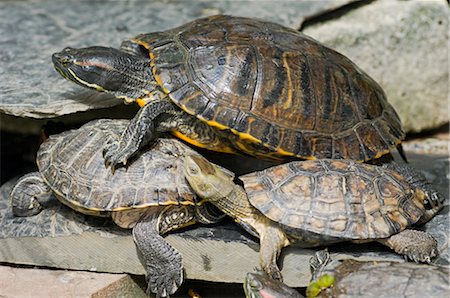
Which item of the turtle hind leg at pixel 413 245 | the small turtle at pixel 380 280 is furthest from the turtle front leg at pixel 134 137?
the turtle hind leg at pixel 413 245

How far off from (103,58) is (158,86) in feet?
1.17

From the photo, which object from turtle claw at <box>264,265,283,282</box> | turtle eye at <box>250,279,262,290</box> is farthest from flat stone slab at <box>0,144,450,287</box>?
turtle eye at <box>250,279,262,290</box>

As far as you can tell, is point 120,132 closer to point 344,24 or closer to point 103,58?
point 103,58

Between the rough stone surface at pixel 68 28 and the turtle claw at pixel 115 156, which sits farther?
the rough stone surface at pixel 68 28

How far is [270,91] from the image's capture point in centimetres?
389

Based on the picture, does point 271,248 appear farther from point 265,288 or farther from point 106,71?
point 106,71

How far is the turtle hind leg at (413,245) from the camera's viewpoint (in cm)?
351

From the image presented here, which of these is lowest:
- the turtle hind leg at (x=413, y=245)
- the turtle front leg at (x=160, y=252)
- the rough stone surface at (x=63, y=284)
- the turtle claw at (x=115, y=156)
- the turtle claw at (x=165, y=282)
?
the rough stone surface at (x=63, y=284)

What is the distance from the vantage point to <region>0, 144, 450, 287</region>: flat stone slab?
3.74m

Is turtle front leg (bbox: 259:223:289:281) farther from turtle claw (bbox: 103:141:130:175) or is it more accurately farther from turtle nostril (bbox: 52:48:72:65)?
turtle nostril (bbox: 52:48:72:65)

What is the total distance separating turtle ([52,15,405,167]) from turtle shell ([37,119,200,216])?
0.10 m

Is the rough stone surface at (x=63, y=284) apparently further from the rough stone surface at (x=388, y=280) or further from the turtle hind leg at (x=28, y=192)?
the rough stone surface at (x=388, y=280)

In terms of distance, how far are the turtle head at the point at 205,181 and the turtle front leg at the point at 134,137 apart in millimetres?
301

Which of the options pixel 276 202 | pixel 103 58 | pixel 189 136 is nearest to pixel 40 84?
pixel 103 58
